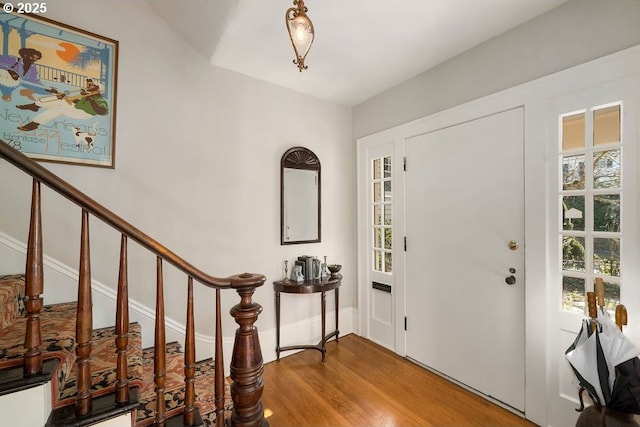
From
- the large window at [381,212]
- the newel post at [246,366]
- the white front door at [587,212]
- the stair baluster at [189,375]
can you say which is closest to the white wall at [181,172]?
the large window at [381,212]

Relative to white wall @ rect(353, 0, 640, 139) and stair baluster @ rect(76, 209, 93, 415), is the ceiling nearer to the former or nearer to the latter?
white wall @ rect(353, 0, 640, 139)

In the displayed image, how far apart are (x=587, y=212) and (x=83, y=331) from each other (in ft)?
8.31

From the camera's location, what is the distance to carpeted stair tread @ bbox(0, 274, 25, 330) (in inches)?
49.8

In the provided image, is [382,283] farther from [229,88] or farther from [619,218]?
[229,88]

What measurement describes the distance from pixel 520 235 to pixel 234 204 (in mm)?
2183

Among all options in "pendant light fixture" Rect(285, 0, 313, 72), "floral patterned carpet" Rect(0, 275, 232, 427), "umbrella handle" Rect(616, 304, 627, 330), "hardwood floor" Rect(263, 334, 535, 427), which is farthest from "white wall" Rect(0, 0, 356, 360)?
"umbrella handle" Rect(616, 304, 627, 330)

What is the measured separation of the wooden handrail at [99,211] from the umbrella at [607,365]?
160 cm

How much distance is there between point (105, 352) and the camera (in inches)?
57.3

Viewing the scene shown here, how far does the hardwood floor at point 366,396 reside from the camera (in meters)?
1.78

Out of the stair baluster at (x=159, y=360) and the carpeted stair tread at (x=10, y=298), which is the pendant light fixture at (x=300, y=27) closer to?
the stair baluster at (x=159, y=360)

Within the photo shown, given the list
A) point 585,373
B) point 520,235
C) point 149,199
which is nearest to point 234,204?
point 149,199

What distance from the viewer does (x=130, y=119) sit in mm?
1932

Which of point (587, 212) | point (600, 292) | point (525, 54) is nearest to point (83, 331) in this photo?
point (600, 292)

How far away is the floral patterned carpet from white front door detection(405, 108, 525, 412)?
172cm
